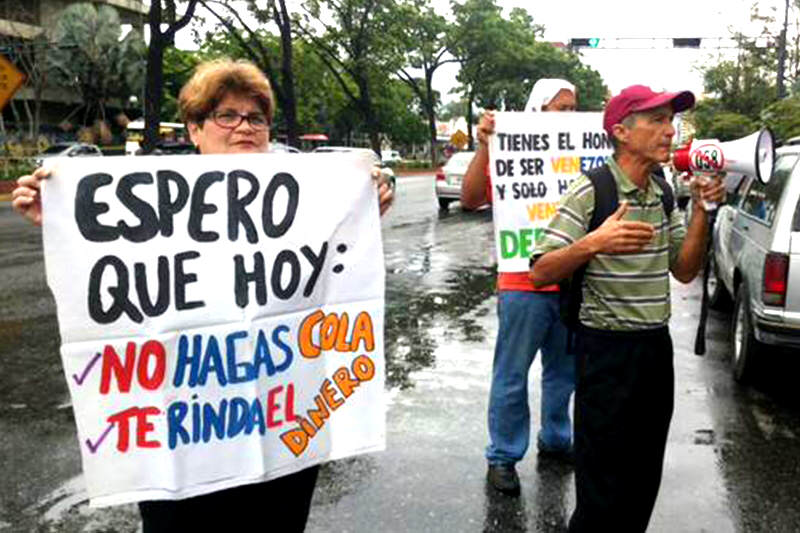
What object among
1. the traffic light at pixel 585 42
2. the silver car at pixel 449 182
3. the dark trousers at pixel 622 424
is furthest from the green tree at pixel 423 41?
the dark trousers at pixel 622 424

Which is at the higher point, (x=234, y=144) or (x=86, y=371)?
(x=234, y=144)

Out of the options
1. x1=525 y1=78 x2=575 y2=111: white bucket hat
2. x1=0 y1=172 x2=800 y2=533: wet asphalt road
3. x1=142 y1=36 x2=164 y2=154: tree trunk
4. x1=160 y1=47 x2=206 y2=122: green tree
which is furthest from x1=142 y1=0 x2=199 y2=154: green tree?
x1=160 y1=47 x2=206 y2=122: green tree

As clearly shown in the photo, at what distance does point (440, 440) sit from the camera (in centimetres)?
468

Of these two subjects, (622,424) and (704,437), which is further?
(704,437)

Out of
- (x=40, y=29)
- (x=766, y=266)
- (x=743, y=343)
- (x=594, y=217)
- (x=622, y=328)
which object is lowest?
(x=743, y=343)

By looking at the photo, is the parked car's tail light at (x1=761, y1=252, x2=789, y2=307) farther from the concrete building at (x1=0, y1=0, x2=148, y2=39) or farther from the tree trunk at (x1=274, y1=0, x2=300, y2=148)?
the concrete building at (x1=0, y1=0, x2=148, y2=39)

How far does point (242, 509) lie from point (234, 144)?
1.07m

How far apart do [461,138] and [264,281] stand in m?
31.2

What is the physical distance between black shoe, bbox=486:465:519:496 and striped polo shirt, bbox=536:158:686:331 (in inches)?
53.0

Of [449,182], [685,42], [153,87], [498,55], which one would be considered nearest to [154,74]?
[153,87]

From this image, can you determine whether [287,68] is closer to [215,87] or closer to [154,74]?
[154,74]

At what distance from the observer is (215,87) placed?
94.6 inches

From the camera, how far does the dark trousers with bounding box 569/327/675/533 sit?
8.99 ft

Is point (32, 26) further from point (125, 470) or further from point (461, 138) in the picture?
point (125, 470)
